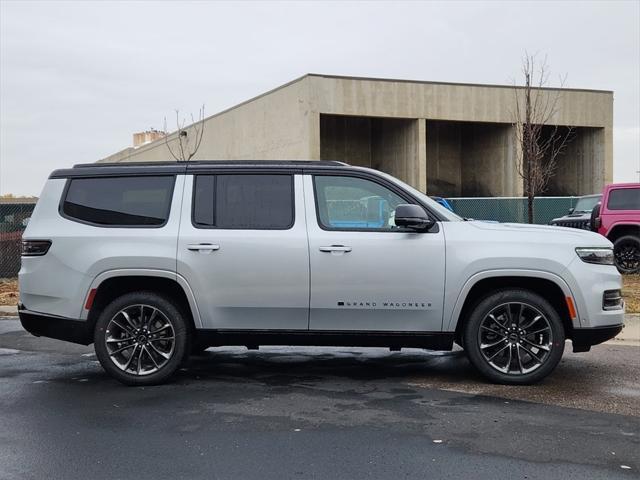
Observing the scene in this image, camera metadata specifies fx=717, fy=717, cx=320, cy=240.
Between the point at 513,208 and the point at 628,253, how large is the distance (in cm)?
1198

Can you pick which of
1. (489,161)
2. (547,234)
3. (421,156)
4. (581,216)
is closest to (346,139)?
(421,156)

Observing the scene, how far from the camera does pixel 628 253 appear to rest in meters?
15.4

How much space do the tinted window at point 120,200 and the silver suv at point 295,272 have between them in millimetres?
13

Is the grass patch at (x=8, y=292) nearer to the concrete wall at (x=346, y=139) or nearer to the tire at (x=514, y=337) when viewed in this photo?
the tire at (x=514, y=337)

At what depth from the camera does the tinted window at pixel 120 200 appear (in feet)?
21.3

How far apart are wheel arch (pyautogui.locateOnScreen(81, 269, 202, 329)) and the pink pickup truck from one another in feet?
38.0

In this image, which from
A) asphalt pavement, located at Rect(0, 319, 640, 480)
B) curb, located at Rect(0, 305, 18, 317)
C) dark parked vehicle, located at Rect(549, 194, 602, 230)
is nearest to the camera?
asphalt pavement, located at Rect(0, 319, 640, 480)

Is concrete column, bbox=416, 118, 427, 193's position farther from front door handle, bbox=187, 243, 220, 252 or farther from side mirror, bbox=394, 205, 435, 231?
front door handle, bbox=187, 243, 220, 252

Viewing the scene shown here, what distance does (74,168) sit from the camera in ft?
21.9

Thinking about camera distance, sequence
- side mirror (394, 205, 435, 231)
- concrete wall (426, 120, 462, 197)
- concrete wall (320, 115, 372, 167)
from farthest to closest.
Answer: concrete wall (426, 120, 462, 197), concrete wall (320, 115, 372, 167), side mirror (394, 205, 435, 231)

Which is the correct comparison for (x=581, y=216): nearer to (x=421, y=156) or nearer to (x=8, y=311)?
(x=8, y=311)

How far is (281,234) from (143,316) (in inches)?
56.9

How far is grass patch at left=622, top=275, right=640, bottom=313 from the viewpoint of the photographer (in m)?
11.1

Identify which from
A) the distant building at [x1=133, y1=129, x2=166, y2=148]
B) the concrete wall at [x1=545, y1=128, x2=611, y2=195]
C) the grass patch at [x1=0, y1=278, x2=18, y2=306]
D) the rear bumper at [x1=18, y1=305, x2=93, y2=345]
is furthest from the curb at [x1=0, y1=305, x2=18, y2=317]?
the distant building at [x1=133, y1=129, x2=166, y2=148]
